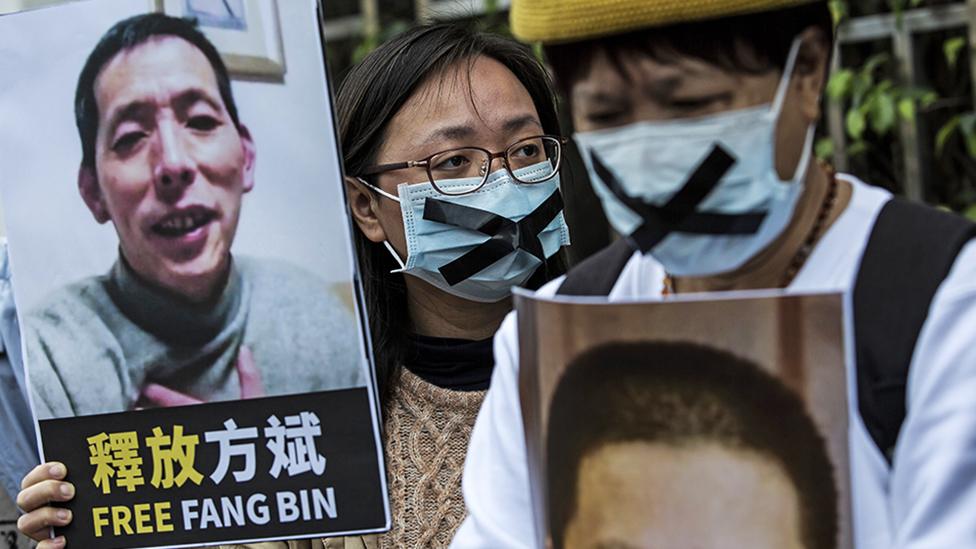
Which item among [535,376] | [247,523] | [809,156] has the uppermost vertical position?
[809,156]

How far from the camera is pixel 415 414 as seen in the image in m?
2.72

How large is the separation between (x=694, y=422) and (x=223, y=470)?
39.8 inches

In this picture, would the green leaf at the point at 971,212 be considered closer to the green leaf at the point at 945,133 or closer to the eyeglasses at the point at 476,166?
the green leaf at the point at 945,133

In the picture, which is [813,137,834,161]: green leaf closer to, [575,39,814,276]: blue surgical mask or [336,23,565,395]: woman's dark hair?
[336,23,565,395]: woman's dark hair

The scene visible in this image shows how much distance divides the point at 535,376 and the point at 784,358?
0.94 ft

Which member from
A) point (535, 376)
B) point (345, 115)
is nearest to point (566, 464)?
point (535, 376)

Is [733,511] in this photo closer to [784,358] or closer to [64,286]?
[784,358]

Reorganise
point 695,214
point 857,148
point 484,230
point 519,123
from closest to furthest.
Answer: point 695,214 < point 484,230 < point 519,123 < point 857,148

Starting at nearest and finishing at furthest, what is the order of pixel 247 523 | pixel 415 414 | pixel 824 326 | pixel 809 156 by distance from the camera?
pixel 824 326 → pixel 809 156 → pixel 247 523 → pixel 415 414

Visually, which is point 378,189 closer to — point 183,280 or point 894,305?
point 183,280

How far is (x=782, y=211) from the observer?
147 cm

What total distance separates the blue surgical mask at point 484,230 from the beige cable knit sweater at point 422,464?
0.22 m

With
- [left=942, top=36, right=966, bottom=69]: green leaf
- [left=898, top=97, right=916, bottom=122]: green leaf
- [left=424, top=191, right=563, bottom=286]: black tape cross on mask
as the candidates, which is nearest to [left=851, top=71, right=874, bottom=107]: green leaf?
[left=898, top=97, right=916, bottom=122]: green leaf

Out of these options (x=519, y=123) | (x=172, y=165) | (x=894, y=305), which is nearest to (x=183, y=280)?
(x=172, y=165)
